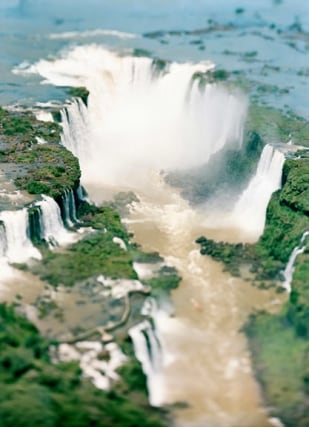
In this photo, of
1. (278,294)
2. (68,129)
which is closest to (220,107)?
(68,129)

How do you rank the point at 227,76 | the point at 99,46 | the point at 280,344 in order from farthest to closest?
1. the point at 99,46
2. the point at 227,76
3. the point at 280,344

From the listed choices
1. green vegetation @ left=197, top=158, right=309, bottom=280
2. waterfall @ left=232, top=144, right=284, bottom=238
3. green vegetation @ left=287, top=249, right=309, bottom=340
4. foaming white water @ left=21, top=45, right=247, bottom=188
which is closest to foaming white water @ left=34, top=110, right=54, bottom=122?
foaming white water @ left=21, top=45, right=247, bottom=188

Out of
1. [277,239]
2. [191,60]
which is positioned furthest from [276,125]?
[191,60]

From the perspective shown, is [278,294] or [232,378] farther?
[278,294]

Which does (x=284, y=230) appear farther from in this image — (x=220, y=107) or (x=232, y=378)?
(x=220, y=107)

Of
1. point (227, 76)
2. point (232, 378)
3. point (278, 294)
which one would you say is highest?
point (227, 76)

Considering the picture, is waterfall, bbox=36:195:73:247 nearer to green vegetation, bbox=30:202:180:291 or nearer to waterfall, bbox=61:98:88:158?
green vegetation, bbox=30:202:180:291

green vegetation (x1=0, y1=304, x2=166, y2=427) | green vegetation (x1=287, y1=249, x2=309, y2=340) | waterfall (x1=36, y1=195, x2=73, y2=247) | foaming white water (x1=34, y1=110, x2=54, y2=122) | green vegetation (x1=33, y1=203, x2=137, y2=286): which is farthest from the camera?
foaming white water (x1=34, y1=110, x2=54, y2=122)

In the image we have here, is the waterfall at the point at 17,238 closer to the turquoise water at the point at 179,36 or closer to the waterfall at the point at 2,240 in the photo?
the waterfall at the point at 2,240
